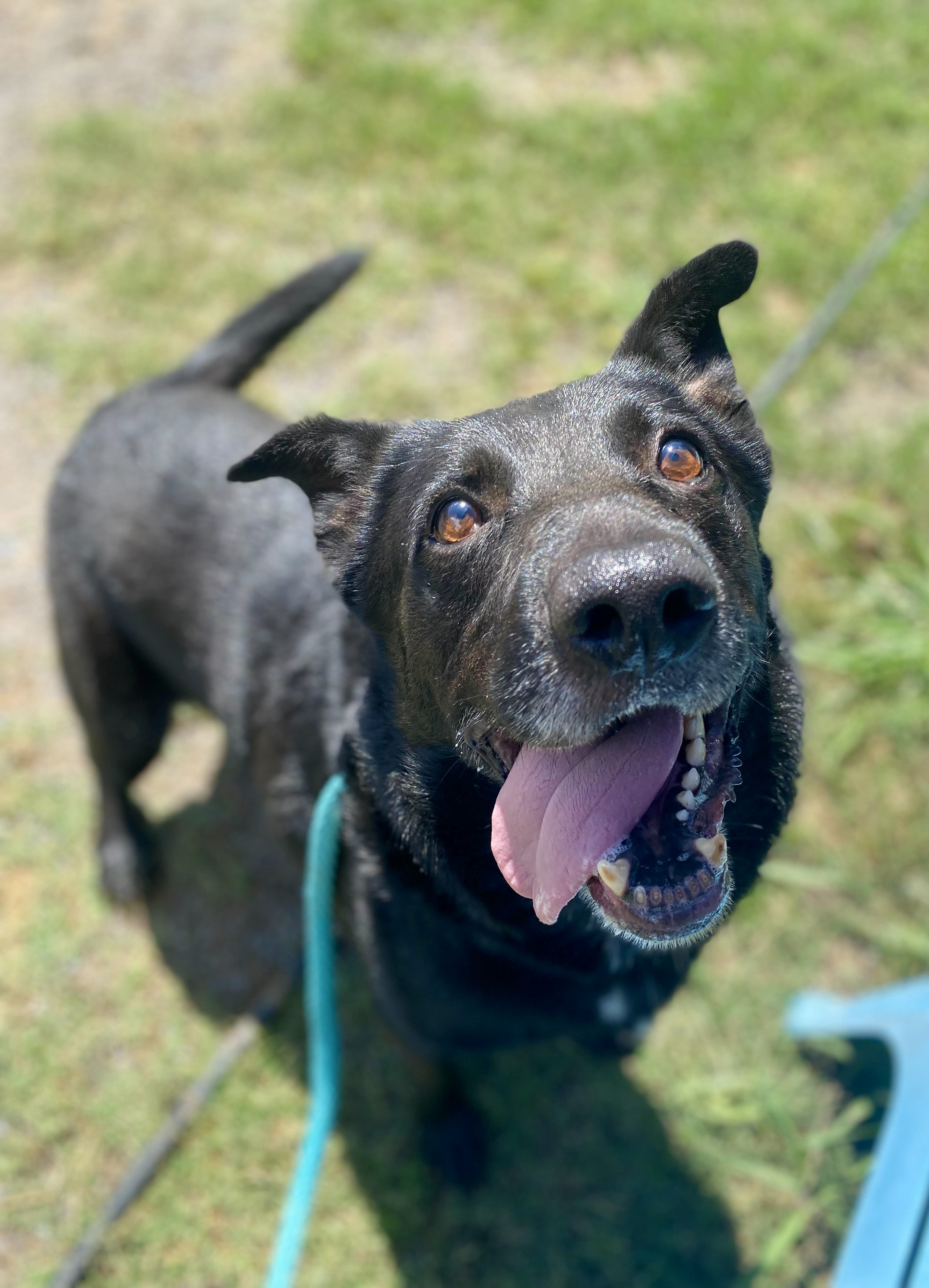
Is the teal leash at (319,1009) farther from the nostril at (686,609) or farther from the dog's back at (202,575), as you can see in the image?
the nostril at (686,609)

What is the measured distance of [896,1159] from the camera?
2598mm

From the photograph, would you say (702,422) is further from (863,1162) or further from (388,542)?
(863,1162)

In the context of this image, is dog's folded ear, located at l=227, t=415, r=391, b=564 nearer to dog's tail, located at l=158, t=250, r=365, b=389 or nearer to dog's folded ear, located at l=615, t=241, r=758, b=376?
dog's folded ear, located at l=615, t=241, r=758, b=376

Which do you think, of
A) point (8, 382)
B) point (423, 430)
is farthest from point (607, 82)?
point (423, 430)

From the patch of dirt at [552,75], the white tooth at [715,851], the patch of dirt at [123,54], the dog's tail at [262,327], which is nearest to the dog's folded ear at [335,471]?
the white tooth at [715,851]

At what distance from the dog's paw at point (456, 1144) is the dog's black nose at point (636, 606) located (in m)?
2.00

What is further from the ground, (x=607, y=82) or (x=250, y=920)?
(x=607, y=82)

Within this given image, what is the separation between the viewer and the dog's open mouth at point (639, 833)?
1.66m

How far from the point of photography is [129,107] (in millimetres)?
5145

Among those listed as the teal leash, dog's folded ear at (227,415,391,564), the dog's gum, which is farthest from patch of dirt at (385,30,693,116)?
the dog's gum

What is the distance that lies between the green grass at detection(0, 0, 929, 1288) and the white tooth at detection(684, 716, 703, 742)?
1.79 metres

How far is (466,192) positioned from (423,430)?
129 inches

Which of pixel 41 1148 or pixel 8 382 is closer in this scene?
pixel 41 1148

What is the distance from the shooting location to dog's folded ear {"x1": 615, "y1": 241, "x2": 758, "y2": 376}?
192 centimetres
